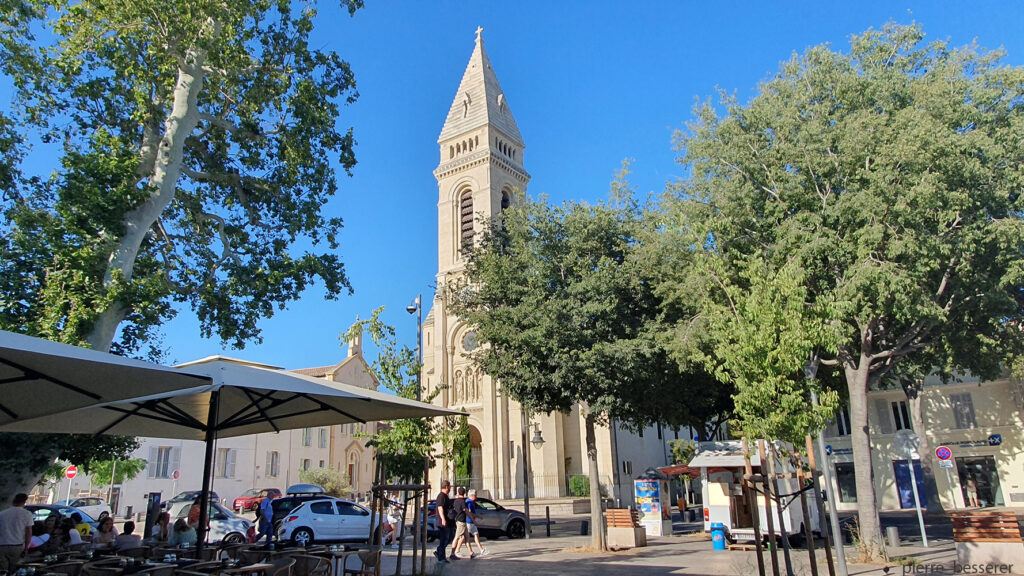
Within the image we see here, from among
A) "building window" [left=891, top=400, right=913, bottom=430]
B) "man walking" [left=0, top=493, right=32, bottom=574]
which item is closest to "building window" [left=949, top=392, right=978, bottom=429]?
"building window" [left=891, top=400, right=913, bottom=430]

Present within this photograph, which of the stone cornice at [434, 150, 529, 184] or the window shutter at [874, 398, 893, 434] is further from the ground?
the stone cornice at [434, 150, 529, 184]

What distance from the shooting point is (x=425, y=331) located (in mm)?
50500

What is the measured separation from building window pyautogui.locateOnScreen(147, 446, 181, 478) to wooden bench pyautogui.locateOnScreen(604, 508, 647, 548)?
1168 inches

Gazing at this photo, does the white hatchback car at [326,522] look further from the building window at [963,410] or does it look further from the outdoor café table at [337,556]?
the building window at [963,410]

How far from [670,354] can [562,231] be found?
5003 millimetres

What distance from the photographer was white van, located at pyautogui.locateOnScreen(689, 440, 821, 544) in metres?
15.6

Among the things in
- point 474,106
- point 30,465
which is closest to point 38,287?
point 30,465

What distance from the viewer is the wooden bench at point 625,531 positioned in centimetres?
1652

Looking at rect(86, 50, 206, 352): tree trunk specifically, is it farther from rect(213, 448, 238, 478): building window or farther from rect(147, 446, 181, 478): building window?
rect(213, 448, 238, 478): building window

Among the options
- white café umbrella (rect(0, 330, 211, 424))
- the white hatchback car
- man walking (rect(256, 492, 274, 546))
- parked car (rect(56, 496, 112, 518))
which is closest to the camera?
white café umbrella (rect(0, 330, 211, 424))

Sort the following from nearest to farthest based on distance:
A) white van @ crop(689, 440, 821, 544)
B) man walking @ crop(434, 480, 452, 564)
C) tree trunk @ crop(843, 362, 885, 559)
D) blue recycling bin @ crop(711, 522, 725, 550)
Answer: man walking @ crop(434, 480, 452, 564) → tree trunk @ crop(843, 362, 885, 559) → blue recycling bin @ crop(711, 522, 725, 550) → white van @ crop(689, 440, 821, 544)

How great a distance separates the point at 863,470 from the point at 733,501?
3.44 metres

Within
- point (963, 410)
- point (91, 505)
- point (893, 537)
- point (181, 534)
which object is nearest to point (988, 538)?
point (893, 537)

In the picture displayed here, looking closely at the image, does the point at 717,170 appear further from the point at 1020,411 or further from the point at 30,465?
the point at 1020,411
